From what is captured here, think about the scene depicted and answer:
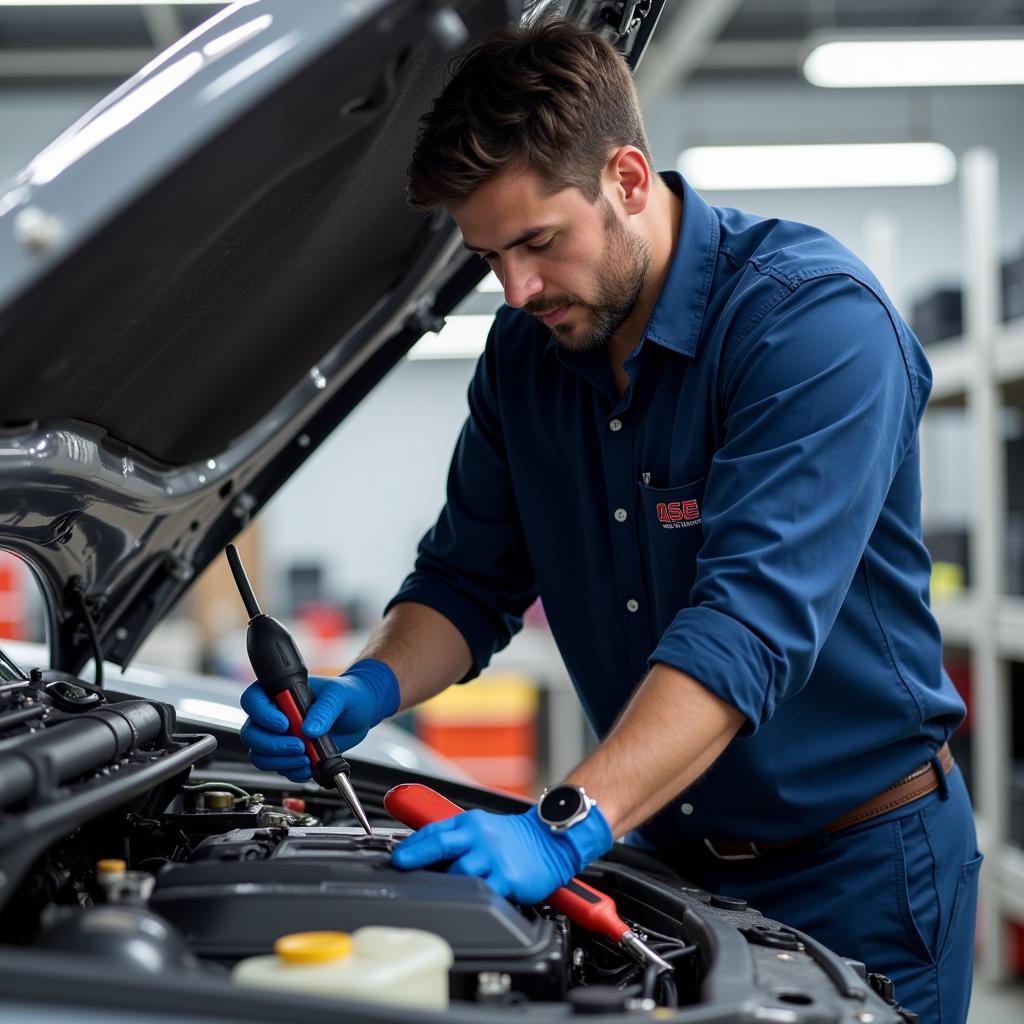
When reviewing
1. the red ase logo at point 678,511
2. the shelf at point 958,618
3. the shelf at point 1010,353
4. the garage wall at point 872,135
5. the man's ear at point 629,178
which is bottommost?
the shelf at point 958,618

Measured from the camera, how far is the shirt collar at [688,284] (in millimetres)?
1190

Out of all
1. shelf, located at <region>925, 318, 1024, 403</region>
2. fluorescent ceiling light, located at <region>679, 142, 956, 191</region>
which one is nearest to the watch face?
shelf, located at <region>925, 318, 1024, 403</region>

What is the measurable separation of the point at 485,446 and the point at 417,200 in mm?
378

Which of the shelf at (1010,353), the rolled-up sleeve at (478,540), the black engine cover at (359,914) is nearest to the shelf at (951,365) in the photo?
the shelf at (1010,353)

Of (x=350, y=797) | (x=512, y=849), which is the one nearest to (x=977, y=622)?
(x=350, y=797)

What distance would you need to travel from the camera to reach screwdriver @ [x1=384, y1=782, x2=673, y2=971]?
34.3 inches

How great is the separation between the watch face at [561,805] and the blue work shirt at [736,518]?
0.13 meters

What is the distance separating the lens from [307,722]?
115 centimetres

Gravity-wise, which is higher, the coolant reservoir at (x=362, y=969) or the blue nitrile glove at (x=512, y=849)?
the blue nitrile glove at (x=512, y=849)

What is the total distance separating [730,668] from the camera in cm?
93

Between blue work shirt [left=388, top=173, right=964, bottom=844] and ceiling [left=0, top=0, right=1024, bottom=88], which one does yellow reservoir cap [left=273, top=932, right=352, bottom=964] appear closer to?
blue work shirt [left=388, top=173, right=964, bottom=844]

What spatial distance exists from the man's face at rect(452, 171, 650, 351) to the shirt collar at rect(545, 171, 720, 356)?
0.12ft

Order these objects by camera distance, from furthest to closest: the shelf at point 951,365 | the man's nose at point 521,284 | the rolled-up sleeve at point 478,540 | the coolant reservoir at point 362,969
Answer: the shelf at point 951,365, the rolled-up sleeve at point 478,540, the man's nose at point 521,284, the coolant reservoir at point 362,969

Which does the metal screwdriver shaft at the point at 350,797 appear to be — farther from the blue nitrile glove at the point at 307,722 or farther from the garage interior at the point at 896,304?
the garage interior at the point at 896,304
